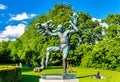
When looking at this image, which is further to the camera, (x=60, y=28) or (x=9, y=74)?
(x=9, y=74)

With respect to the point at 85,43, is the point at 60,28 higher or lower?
lower

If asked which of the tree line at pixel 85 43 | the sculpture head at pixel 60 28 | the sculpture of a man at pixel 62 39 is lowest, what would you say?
the sculpture of a man at pixel 62 39

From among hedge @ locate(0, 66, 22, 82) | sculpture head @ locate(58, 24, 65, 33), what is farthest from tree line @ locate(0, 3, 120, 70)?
sculpture head @ locate(58, 24, 65, 33)

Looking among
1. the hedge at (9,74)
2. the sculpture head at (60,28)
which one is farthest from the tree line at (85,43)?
the sculpture head at (60,28)

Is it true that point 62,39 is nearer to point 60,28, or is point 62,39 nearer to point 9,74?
point 60,28

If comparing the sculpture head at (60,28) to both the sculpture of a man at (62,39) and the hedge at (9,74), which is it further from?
the hedge at (9,74)

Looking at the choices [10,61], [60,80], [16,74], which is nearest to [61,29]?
[60,80]

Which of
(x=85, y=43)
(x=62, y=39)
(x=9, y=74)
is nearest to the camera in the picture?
(x=62, y=39)

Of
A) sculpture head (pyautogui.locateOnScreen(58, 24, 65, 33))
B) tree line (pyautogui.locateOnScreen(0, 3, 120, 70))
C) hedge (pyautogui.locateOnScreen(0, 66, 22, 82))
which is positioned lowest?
hedge (pyautogui.locateOnScreen(0, 66, 22, 82))

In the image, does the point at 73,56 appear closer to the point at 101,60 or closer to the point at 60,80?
the point at 101,60

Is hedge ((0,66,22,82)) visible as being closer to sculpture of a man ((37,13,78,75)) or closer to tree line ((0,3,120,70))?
sculpture of a man ((37,13,78,75))

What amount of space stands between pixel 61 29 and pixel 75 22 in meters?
0.98

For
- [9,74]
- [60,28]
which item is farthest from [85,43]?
[60,28]

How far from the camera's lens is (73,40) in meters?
65.5
